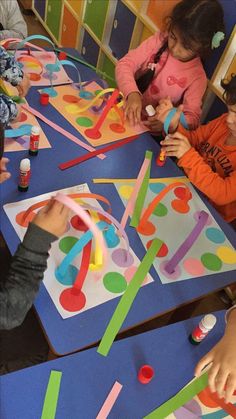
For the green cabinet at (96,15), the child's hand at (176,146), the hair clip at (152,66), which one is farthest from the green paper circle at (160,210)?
the green cabinet at (96,15)

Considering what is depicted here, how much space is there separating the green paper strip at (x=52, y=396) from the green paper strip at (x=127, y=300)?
0.10m

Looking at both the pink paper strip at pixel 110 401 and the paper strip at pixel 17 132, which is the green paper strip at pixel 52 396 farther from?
the paper strip at pixel 17 132

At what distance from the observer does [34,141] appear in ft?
3.76

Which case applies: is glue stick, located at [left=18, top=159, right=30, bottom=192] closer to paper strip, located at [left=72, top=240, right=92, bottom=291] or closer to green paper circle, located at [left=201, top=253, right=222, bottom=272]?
paper strip, located at [left=72, top=240, right=92, bottom=291]

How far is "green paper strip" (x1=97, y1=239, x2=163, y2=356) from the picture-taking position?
82cm

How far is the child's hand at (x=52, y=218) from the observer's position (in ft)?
2.62

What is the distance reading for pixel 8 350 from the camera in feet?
3.10

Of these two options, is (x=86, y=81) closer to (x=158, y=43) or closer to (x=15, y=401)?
(x=158, y=43)

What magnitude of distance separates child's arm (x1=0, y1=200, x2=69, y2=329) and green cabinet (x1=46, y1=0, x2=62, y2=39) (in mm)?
2563

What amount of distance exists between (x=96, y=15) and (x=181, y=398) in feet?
7.63

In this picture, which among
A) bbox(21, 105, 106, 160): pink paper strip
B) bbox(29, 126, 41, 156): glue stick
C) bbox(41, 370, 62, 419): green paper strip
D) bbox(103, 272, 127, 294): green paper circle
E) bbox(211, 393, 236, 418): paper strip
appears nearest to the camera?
bbox(41, 370, 62, 419): green paper strip

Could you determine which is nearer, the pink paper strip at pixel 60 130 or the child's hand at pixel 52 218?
the child's hand at pixel 52 218

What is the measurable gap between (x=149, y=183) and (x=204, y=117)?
31.1 inches

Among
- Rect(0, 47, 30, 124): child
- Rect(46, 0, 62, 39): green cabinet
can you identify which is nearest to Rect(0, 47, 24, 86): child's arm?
Rect(0, 47, 30, 124): child
